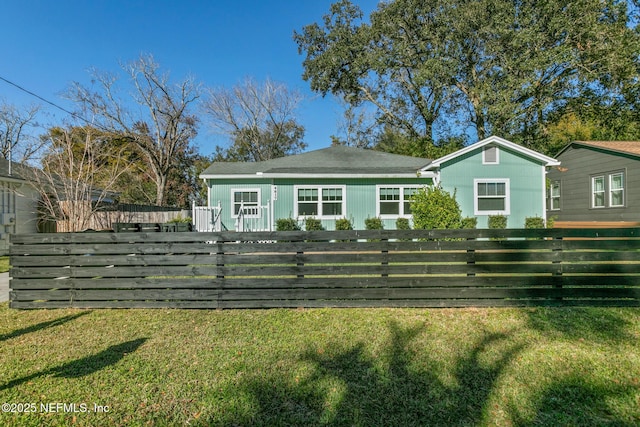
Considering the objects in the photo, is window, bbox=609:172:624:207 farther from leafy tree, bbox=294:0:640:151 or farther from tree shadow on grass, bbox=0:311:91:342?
tree shadow on grass, bbox=0:311:91:342

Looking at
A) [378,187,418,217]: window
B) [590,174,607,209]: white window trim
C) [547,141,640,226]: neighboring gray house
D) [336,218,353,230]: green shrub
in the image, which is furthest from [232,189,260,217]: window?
[590,174,607,209]: white window trim

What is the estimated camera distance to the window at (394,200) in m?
12.4

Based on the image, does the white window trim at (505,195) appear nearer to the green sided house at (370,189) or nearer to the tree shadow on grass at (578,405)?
the green sided house at (370,189)

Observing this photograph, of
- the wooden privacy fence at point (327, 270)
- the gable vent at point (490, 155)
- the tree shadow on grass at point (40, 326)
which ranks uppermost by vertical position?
the gable vent at point (490, 155)

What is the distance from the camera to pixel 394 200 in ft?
41.0

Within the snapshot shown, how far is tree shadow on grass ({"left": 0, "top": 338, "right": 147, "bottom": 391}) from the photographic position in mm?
2695

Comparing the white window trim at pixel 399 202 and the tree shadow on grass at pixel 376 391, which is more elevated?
the white window trim at pixel 399 202

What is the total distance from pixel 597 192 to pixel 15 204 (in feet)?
71.4

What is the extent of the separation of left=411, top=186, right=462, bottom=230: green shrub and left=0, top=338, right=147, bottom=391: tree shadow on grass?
9.32m

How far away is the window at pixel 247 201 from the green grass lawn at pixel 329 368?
8.58m

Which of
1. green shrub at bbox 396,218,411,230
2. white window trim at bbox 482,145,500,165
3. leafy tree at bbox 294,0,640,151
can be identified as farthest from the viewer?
leafy tree at bbox 294,0,640,151

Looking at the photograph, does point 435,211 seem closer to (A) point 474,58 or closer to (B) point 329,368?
(B) point 329,368

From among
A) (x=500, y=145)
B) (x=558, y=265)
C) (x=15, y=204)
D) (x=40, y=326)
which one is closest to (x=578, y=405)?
(x=558, y=265)

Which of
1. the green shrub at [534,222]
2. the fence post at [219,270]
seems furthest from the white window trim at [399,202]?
the fence post at [219,270]
